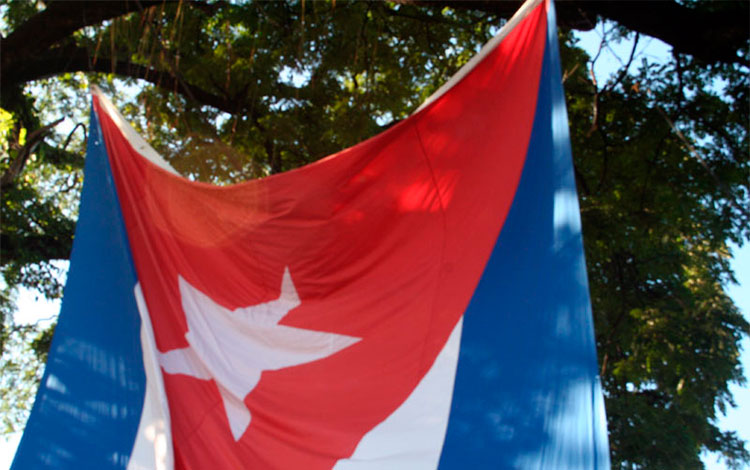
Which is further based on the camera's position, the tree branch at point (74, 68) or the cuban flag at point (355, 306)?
the tree branch at point (74, 68)

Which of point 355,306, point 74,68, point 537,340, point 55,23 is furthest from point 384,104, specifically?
point 537,340

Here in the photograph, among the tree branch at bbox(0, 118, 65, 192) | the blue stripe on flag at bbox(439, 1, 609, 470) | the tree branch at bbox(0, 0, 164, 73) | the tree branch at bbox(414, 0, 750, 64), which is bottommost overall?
the blue stripe on flag at bbox(439, 1, 609, 470)

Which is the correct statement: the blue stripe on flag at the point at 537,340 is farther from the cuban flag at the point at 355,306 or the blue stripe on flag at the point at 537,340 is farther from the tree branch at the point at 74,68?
the tree branch at the point at 74,68

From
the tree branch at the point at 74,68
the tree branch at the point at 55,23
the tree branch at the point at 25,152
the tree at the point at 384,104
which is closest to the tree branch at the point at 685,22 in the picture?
the tree at the point at 384,104

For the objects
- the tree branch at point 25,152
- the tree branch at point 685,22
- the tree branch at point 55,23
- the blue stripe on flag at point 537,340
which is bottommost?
the blue stripe on flag at point 537,340

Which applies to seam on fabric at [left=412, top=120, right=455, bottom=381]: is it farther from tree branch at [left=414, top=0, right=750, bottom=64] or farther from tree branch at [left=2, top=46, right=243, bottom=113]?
tree branch at [left=2, top=46, right=243, bottom=113]

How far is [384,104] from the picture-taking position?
7660 mm

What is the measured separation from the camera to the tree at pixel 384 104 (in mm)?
5070

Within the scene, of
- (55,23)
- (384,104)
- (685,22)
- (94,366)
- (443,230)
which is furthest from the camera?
(384,104)

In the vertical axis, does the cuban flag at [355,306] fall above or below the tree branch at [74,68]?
below

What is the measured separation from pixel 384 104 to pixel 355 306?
477 cm

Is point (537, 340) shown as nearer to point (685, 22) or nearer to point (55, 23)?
point (685, 22)

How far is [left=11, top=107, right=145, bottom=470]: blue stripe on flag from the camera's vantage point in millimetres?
3297

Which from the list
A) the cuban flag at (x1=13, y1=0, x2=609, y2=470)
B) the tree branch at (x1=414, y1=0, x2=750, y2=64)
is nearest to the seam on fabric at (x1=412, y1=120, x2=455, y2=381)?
the cuban flag at (x1=13, y1=0, x2=609, y2=470)
